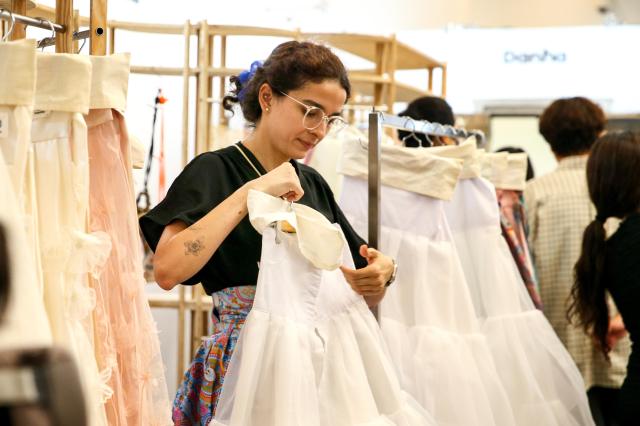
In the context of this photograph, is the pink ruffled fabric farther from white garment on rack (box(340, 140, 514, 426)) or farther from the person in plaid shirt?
the person in plaid shirt

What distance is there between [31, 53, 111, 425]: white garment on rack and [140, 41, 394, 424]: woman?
26 centimetres

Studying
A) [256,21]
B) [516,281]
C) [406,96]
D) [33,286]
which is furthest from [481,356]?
[256,21]

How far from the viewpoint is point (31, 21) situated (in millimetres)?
1681

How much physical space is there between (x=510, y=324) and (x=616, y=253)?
19.6 inches

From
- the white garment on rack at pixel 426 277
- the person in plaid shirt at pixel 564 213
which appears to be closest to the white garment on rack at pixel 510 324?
the white garment on rack at pixel 426 277

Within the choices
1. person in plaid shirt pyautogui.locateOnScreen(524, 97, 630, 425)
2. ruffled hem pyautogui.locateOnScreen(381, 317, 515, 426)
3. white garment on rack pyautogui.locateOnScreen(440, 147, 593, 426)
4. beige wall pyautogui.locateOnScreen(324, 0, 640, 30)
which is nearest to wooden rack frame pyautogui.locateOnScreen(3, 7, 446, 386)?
person in plaid shirt pyautogui.locateOnScreen(524, 97, 630, 425)

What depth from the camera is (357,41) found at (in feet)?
14.8

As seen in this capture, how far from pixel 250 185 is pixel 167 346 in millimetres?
3244

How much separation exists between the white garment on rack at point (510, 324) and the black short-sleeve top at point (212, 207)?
1.18 m

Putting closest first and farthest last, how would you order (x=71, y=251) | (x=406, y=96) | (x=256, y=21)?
(x=71, y=251)
(x=406, y=96)
(x=256, y=21)

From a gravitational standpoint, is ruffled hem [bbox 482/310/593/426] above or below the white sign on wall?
below

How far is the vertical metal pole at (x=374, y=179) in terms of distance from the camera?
7.86 ft

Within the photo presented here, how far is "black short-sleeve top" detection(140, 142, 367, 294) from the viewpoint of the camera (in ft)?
5.99

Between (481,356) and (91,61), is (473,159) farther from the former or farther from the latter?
(91,61)
